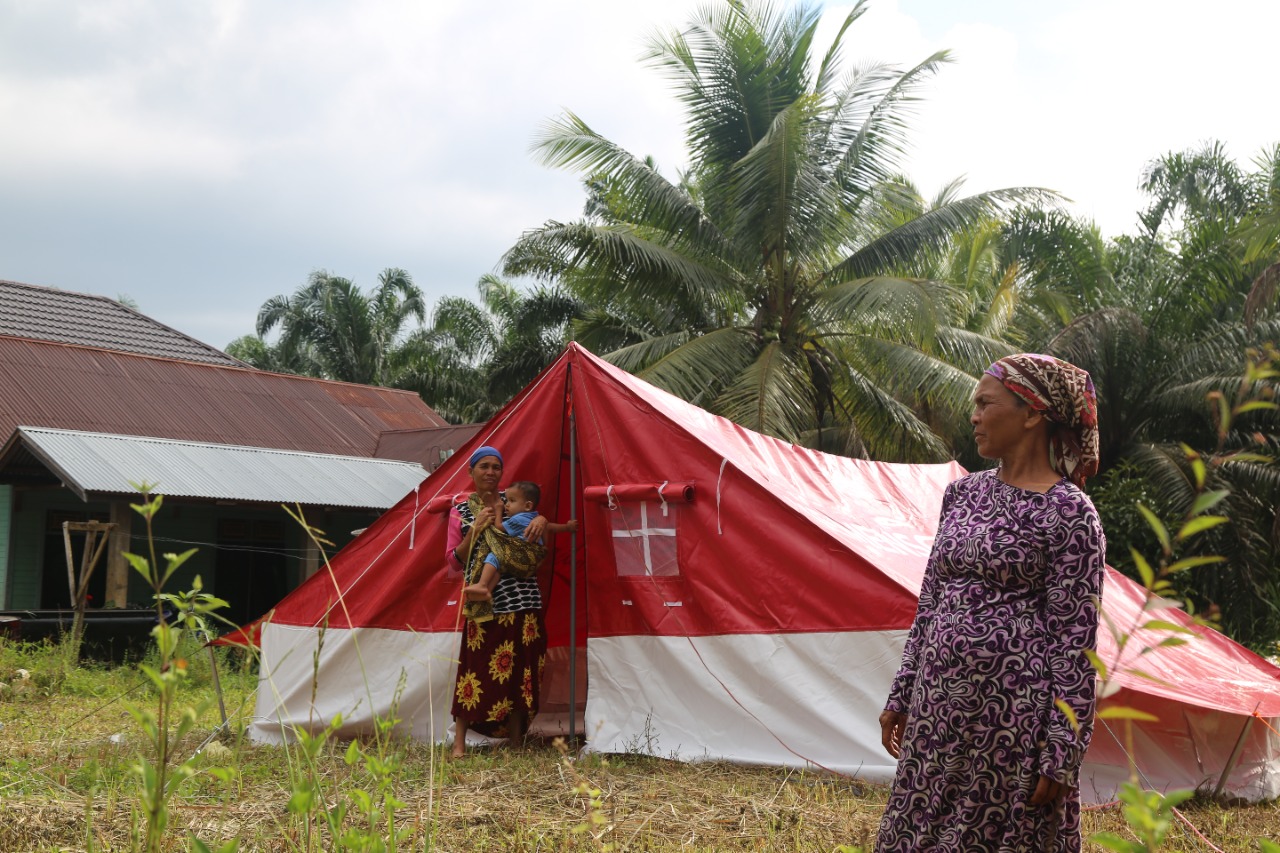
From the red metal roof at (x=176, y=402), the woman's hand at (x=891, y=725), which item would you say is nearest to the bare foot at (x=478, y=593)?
the woman's hand at (x=891, y=725)

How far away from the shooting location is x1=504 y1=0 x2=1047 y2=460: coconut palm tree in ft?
39.9

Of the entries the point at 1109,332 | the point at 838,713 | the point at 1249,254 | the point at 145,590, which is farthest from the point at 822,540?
the point at 145,590

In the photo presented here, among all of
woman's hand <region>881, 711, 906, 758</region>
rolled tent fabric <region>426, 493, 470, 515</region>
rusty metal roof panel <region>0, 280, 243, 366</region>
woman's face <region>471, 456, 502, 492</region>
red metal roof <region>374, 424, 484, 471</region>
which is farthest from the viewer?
rusty metal roof panel <region>0, 280, 243, 366</region>

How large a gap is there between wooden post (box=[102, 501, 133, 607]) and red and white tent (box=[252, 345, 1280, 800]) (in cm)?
583

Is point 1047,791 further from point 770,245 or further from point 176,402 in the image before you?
point 176,402

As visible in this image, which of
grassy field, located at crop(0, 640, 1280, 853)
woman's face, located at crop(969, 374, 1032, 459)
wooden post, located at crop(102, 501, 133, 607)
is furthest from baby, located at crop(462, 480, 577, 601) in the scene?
wooden post, located at crop(102, 501, 133, 607)

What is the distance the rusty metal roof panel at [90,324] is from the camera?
16.7 metres

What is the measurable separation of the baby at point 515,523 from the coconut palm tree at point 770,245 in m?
6.72

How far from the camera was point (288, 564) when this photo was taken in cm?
1476

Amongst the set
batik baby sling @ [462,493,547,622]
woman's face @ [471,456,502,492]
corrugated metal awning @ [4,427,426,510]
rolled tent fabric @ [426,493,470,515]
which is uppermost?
corrugated metal awning @ [4,427,426,510]

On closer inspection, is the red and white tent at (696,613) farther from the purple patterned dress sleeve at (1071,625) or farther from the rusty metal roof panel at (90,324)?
the rusty metal roof panel at (90,324)

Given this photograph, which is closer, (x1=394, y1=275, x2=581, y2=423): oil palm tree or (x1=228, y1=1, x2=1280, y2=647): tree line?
(x1=228, y1=1, x2=1280, y2=647): tree line

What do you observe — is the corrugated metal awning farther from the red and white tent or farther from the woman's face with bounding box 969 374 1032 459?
the woman's face with bounding box 969 374 1032 459

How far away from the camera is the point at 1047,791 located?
2.11m
